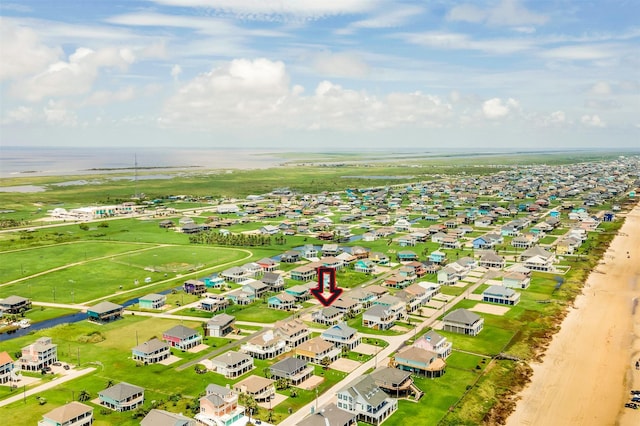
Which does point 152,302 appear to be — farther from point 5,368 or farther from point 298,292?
point 5,368

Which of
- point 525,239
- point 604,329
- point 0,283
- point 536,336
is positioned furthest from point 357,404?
point 525,239

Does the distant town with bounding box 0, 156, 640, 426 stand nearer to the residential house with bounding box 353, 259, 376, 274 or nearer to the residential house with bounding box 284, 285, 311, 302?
the residential house with bounding box 284, 285, 311, 302

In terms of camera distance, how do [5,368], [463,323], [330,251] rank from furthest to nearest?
1. [330,251]
2. [463,323]
3. [5,368]

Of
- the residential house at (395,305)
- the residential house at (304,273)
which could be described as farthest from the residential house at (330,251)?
the residential house at (395,305)

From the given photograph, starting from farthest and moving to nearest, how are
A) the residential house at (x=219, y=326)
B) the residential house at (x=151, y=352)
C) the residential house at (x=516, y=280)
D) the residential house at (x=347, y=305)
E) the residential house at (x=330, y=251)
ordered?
the residential house at (x=330, y=251) → the residential house at (x=516, y=280) → the residential house at (x=347, y=305) → the residential house at (x=219, y=326) → the residential house at (x=151, y=352)

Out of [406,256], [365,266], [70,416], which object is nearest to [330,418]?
[70,416]

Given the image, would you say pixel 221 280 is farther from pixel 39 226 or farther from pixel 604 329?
pixel 39 226

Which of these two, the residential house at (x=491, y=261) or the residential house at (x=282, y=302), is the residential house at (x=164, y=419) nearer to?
the residential house at (x=282, y=302)
